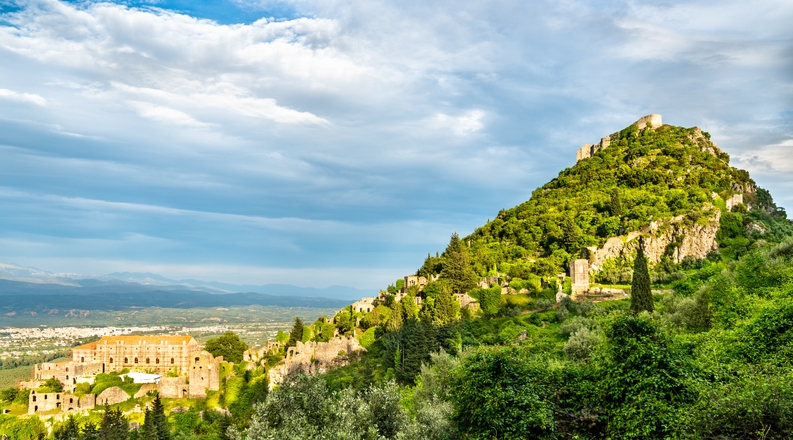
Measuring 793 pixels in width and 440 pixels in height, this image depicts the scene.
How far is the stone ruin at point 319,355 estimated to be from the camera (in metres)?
56.2

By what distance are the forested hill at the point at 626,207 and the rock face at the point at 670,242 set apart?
756mm

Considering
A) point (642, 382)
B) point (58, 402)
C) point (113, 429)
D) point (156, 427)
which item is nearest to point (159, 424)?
point (156, 427)

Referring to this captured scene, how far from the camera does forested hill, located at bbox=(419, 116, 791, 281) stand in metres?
68.9

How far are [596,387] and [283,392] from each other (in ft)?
39.1

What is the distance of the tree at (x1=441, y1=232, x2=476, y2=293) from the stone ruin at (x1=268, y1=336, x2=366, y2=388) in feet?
43.8

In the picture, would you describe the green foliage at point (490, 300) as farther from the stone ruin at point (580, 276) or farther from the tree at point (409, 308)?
the stone ruin at point (580, 276)

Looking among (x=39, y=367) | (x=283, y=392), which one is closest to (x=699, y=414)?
(x=283, y=392)

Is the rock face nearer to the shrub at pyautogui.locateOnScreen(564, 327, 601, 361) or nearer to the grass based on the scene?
the shrub at pyautogui.locateOnScreen(564, 327, 601, 361)

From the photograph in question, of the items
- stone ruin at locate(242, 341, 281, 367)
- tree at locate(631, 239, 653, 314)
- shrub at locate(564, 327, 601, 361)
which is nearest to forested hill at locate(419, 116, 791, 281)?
tree at locate(631, 239, 653, 314)

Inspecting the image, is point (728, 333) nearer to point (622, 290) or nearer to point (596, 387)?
point (596, 387)

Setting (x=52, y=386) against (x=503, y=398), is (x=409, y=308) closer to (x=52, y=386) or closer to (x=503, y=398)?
(x=503, y=398)

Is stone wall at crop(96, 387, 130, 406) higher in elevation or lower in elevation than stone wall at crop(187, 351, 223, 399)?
lower

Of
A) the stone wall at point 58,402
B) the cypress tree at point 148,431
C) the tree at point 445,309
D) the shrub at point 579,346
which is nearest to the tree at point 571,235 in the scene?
the tree at point 445,309

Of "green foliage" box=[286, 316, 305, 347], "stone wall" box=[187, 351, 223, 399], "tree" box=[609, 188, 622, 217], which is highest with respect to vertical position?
"tree" box=[609, 188, 622, 217]
